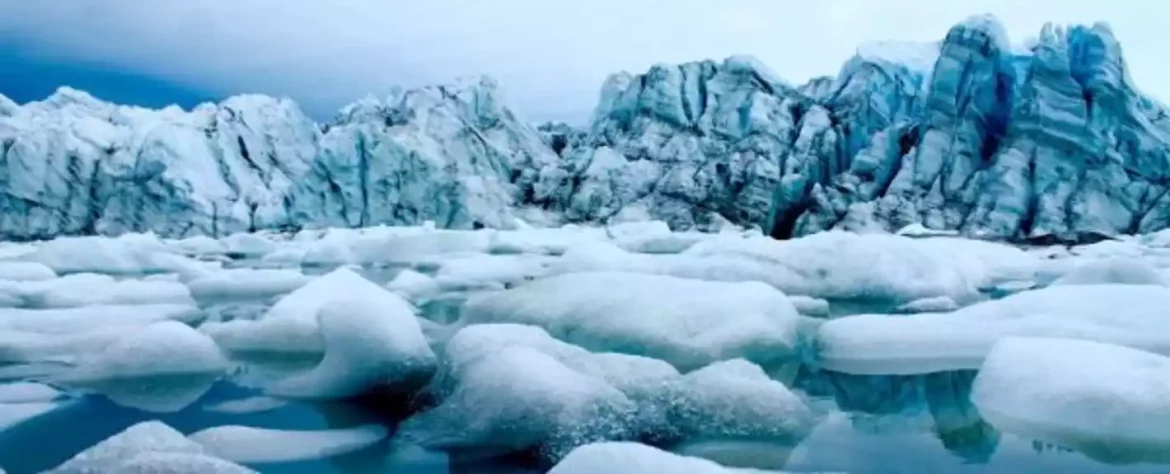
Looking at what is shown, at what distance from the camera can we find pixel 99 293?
891 cm

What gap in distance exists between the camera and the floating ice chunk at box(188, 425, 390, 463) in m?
3.09

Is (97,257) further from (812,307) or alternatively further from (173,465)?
(173,465)

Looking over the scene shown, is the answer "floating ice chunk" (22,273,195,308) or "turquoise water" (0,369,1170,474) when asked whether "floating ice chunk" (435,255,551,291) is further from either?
"turquoise water" (0,369,1170,474)

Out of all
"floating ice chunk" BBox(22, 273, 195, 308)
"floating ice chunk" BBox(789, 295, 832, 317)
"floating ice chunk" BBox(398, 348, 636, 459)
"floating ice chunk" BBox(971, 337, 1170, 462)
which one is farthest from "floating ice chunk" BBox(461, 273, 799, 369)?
"floating ice chunk" BBox(22, 273, 195, 308)

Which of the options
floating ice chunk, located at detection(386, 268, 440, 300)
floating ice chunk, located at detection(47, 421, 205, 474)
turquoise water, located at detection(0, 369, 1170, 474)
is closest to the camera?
floating ice chunk, located at detection(47, 421, 205, 474)

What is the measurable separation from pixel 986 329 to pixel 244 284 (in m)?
8.22

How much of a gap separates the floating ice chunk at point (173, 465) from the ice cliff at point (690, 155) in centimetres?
2282

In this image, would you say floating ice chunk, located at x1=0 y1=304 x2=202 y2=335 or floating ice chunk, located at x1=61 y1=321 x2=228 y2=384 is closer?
floating ice chunk, located at x1=61 y1=321 x2=228 y2=384

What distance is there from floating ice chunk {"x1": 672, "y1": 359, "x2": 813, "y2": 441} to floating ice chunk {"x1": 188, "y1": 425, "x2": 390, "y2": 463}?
1134 millimetres

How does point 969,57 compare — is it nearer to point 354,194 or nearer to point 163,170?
point 354,194

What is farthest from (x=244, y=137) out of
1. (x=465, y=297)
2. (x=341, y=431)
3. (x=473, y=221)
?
(x=341, y=431)

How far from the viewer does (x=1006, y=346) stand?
405 cm

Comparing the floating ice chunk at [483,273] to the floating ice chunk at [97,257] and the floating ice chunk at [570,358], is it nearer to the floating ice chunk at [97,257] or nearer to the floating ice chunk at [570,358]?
the floating ice chunk at [97,257]

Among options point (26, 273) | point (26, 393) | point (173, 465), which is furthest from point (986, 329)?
point (26, 273)
